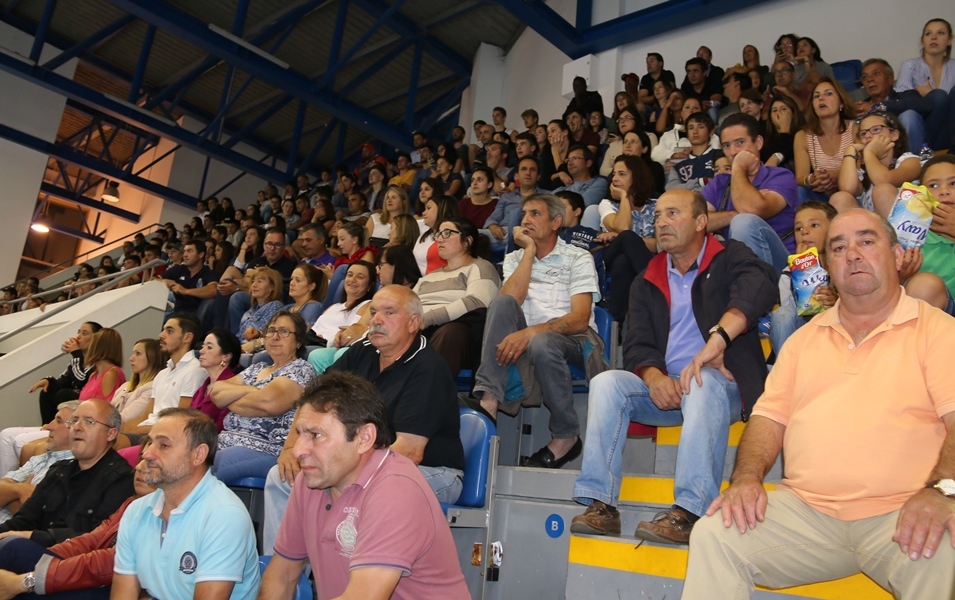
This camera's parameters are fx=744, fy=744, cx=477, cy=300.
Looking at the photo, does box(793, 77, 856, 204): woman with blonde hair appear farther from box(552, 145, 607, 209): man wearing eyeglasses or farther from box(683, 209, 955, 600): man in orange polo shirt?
box(683, 209, 955, 600): man in orange polo shirt

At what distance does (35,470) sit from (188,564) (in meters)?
2.06

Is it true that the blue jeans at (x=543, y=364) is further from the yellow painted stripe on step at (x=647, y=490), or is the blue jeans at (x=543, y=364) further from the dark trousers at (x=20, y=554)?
the dark trousers at (x=20, y=554)

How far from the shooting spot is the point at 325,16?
419 inches

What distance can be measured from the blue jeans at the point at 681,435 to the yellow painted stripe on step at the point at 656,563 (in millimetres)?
126

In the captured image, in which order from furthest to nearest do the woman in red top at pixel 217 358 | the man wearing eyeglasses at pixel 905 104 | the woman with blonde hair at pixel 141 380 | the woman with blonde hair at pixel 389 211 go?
the woman with blonde hair at pixel 389 211 < the woman with blonde hair at pixel 141 380 < the man wearing eyeglasses at pixel 905 104 < the woman in red top at pixel 217 358

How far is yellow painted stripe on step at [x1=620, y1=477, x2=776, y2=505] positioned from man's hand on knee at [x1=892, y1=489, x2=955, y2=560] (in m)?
0.87

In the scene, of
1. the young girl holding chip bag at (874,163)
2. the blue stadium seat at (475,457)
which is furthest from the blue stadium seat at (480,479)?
the young girl holding chip bag at (874,163)

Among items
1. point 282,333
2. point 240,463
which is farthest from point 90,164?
point 240,463

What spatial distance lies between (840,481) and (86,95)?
469 inches

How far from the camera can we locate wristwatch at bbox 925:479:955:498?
1.42 metres

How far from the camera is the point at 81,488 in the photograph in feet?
9.79

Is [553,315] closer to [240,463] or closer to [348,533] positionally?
[240,463]

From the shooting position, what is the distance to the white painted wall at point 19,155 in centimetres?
1266

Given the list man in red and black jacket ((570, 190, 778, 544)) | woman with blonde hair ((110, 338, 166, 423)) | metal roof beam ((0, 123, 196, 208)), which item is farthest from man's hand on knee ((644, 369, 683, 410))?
metal roof beam ((0, 123, 196, 208))
